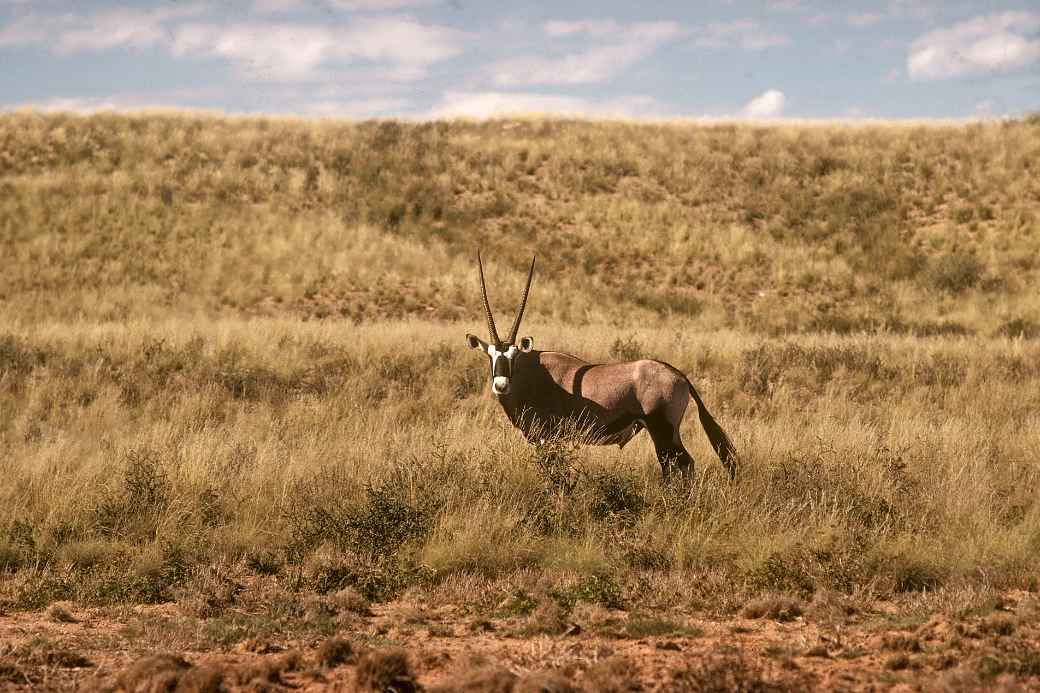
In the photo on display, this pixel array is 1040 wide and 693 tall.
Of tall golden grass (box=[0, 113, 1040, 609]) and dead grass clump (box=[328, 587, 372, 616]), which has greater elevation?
tall golden grass (box=[0, 113, 1040, 609])

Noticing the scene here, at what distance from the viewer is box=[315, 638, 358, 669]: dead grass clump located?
217 inches

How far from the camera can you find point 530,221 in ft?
114

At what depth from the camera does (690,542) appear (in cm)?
786

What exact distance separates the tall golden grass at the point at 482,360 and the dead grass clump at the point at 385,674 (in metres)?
1.90

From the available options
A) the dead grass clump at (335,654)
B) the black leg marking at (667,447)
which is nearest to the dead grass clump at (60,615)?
the dead grass clump at (335,654)

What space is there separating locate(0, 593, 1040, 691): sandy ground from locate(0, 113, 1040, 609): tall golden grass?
0.65m

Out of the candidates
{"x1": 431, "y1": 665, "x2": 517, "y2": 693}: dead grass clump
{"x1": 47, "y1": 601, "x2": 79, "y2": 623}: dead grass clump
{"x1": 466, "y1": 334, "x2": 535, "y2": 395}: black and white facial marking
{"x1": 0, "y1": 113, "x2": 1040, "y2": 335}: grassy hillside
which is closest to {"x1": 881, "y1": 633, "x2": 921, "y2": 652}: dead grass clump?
{"x1": 431, "y1": 665, "x2": 517, "y2": 693}: dead grass clump

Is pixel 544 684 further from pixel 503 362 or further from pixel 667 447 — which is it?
pixel 503 362

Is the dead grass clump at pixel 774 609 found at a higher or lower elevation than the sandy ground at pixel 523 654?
lower

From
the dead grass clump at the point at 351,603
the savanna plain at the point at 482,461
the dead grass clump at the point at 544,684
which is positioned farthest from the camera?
the dead grass clump at the point at 351,603

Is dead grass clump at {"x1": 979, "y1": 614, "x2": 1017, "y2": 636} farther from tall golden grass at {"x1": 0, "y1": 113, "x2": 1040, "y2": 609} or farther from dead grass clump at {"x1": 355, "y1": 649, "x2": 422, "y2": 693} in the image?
dead grass clump at {"x1": 355, "y1": 649, "x2": 422, "y2": 693}

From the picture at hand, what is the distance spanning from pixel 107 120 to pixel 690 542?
128 ft

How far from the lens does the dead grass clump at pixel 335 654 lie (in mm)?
5504

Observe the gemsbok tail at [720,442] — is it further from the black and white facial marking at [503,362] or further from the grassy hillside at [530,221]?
the grassy hillside at [530,221]
